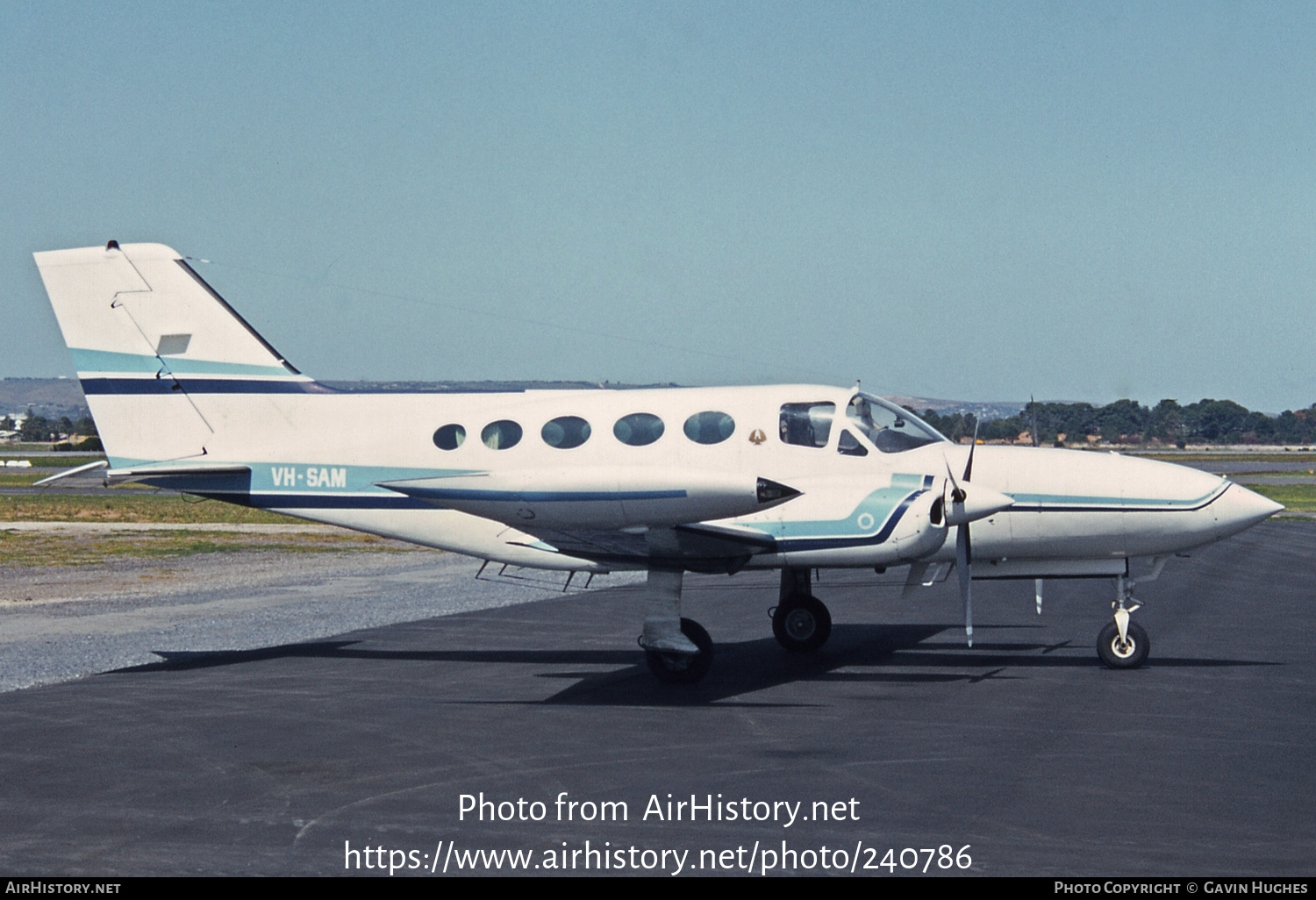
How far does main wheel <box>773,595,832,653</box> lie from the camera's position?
54.7 ft

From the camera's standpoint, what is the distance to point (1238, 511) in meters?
14.8

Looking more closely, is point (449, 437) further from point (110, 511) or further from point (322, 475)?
point (110, 511)

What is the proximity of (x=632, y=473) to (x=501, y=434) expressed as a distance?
332cm

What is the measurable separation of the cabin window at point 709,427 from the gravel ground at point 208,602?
719 centimetres

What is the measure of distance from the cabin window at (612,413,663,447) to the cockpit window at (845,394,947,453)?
2.35m

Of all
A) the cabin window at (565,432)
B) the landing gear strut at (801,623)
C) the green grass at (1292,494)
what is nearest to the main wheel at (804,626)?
the landing gear strut at (801,623)

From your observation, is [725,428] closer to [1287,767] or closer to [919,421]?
[919,421]

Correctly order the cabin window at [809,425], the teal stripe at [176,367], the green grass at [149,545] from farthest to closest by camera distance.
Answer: the green grass at [149,545] < the teal stripe at [176,367] < the cabin window at [809,425]

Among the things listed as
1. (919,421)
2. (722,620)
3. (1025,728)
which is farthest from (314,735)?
(722,620)

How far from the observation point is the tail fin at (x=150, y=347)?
56.3 feet

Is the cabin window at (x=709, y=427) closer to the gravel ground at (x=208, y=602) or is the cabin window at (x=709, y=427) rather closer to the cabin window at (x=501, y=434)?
the cabin window at (x=501, y=434)

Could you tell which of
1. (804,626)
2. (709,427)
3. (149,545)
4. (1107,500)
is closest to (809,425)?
(709,427)

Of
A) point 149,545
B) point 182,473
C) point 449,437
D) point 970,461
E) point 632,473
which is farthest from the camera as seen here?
point 149,545
